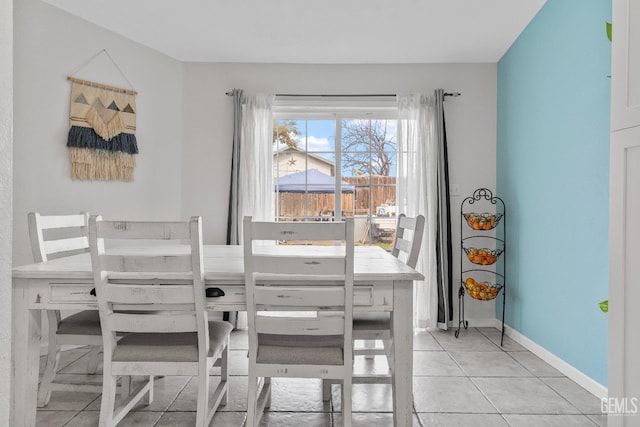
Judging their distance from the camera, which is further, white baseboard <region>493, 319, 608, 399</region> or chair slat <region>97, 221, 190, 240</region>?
white baseboard <region>493, 319, 608, 399</region>

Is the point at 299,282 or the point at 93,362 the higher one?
the point at 299,282

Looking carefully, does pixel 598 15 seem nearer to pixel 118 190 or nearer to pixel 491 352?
pixel 491 352

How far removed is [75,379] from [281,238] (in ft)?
6.17

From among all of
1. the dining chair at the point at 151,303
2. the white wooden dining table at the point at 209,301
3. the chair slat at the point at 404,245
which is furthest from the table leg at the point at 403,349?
the dining chair at the point at 151,303

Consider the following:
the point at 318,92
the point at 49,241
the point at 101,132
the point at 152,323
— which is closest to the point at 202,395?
the point at 152,323

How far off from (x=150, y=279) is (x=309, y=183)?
2388mm

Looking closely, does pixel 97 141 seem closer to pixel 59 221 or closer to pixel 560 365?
pixel 59 221

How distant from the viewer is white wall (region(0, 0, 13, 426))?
708 millimetres

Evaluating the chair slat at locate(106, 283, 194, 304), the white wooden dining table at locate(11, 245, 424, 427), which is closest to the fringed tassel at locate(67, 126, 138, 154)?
the white wooden dining table at locate(11, 245, 424, 427)

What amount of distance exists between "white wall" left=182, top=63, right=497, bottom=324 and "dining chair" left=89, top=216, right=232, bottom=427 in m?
2.12

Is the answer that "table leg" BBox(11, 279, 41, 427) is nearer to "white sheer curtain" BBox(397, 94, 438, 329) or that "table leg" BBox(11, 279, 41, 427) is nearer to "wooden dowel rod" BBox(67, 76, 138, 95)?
"wooden dowel rod" BBox(67, 76, 138, 95)

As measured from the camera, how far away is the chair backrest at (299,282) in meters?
1.58

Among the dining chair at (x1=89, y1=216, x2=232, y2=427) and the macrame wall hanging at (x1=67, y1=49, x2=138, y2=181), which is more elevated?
the macrame wall hanging at (x1=67, y1=49, x2=138, y2=181)

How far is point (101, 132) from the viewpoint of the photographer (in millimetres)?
3236
